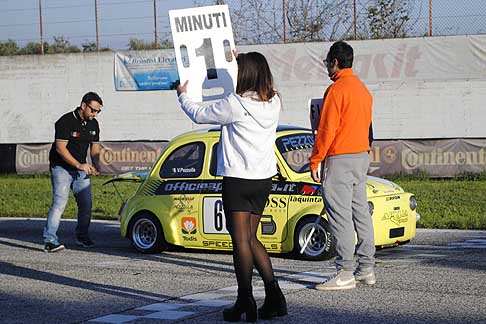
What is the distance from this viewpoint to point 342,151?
27.7 ft

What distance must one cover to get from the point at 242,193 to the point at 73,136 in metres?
5.57

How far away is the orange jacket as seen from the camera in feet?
27.3

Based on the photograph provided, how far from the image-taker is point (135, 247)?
11867 millimetres

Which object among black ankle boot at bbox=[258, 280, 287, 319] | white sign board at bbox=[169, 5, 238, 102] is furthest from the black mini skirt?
white sign board at bbox=[169, 5, 238, 102]

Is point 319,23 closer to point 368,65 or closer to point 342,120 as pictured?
point 368,65

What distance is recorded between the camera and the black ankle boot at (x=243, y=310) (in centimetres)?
715

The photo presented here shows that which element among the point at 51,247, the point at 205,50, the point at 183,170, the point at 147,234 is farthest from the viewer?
the point at 51,247

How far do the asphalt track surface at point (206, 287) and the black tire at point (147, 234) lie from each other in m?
0.14

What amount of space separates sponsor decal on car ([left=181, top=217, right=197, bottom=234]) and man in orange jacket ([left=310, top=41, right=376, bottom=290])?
297 centimetres

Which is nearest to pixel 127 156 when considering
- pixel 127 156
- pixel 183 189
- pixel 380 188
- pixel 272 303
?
pixel 127 156

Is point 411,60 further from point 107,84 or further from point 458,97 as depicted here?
point 107,84

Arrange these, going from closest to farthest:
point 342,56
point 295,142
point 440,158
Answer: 1. point 342,56
2. point 295,142
3. point 440,158

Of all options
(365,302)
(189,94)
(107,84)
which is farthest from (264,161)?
(107,84)

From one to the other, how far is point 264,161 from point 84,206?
5.70 meters
